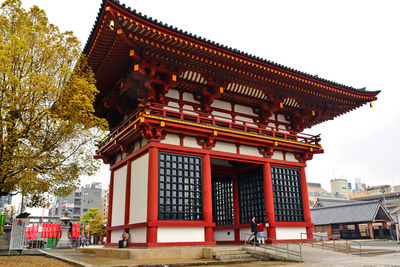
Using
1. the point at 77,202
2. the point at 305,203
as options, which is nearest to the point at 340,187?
the point at 77,202

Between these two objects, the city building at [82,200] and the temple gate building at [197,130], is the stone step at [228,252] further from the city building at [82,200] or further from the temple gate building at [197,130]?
the city building at [82,200]

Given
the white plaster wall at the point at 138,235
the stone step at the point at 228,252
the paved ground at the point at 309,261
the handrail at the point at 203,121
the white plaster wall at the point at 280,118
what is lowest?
the paved ground at the point at 309,261

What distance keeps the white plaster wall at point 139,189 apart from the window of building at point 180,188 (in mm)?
828

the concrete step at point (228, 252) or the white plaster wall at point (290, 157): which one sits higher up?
the white plaster wall at point (290, 157)

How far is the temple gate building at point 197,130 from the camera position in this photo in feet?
49.3

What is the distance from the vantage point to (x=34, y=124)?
12.3 meters

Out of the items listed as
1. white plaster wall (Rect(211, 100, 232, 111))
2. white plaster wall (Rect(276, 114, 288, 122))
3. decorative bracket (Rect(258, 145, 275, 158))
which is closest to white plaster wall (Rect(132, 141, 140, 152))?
white plaster wall (Rect(211, 100, 232, 111))

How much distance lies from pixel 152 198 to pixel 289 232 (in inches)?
370

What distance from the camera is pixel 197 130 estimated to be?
16.5m

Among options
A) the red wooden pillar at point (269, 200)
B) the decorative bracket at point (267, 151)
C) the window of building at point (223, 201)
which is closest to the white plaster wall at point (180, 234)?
the red wooden pillar at point (269, 200)

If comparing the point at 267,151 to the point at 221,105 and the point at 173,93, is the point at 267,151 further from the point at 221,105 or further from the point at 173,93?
the point at 173,93

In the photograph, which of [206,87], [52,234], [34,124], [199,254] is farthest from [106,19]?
[52,234]

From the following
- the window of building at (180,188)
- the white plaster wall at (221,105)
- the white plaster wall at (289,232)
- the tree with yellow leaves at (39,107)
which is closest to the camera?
the tree with yellow leaves at (39,107)

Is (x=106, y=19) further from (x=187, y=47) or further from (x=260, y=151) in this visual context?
(x=260, y=151)
